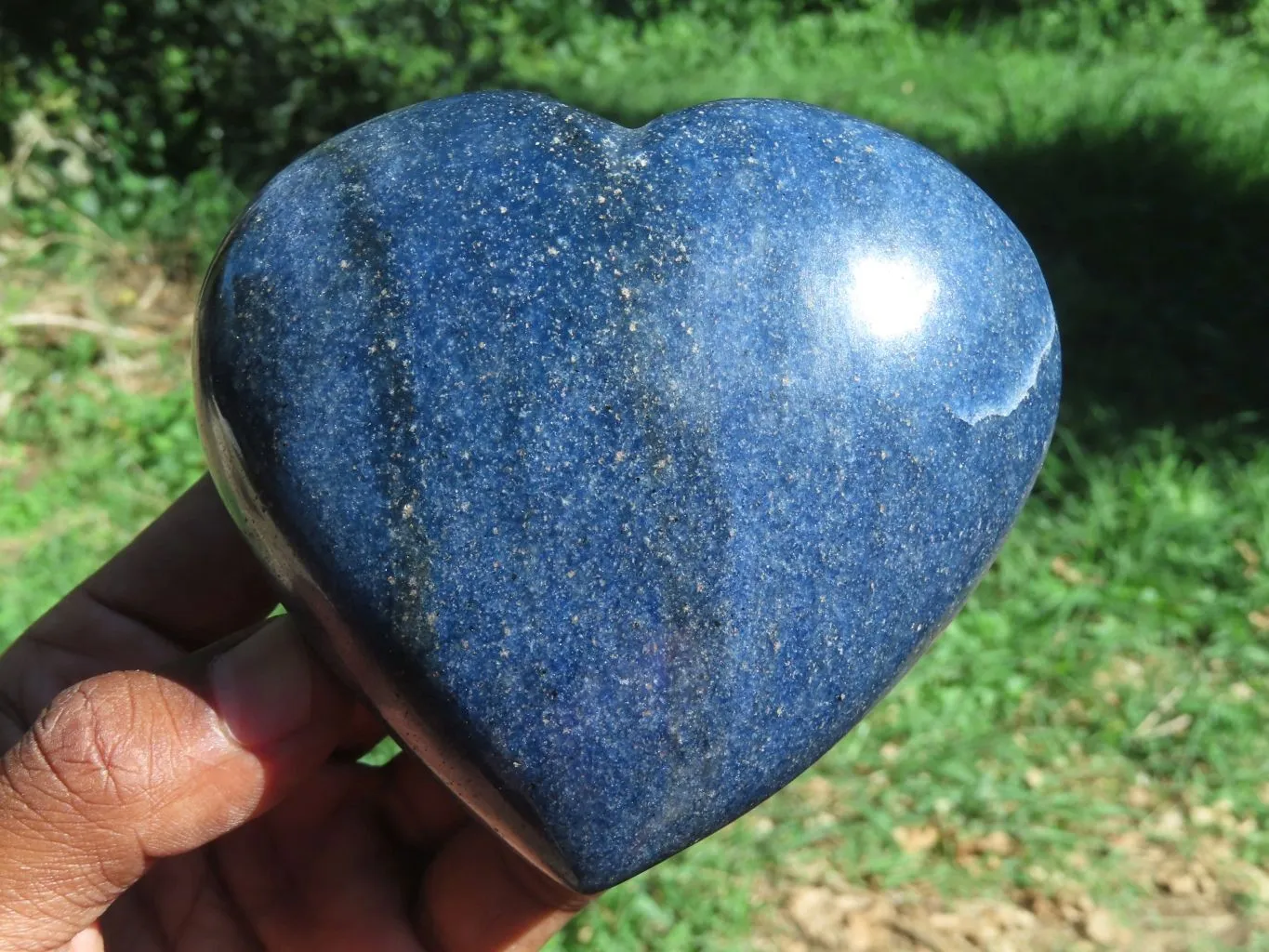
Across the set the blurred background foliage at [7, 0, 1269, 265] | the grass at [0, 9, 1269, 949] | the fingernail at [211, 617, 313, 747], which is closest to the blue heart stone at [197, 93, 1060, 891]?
the fingernail at [211, 617, 313, 747]

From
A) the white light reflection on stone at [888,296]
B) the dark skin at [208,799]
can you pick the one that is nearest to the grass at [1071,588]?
the dark skin at [208,799]

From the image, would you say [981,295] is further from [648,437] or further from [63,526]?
[63,526]

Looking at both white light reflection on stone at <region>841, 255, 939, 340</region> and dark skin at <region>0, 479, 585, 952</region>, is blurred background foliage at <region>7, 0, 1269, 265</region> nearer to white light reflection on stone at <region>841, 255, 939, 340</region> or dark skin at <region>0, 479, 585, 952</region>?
dark skin at <region>0, 479, 585, 952</region>

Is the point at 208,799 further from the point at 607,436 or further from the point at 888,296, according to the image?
the point at 888,296

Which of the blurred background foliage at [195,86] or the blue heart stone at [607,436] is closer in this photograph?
the blue heart stone at [607,436]

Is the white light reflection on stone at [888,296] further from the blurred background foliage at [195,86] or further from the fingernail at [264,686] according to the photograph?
the blurred background foliage at [195,86]

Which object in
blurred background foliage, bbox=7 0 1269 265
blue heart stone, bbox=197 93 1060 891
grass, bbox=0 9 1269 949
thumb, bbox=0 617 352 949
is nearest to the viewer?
blue heart stone, bbox=197 93 1060 891

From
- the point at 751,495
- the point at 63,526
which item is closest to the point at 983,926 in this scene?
the point at 751,495
